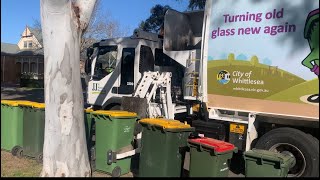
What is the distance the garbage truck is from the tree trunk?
2452mm

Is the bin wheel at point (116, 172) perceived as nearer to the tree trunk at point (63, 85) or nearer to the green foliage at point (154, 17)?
the tree trunk at point (63, 85)

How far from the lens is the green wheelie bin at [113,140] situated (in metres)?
6.38

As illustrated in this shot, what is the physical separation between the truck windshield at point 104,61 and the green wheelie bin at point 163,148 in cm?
398

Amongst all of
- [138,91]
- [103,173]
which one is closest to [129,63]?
[138,91]

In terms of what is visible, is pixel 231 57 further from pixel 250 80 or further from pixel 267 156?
pixel 267 156

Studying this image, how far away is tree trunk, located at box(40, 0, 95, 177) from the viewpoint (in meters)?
5.41

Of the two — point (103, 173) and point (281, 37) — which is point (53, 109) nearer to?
point (103, 173)

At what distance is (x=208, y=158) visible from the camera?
17.4 feet

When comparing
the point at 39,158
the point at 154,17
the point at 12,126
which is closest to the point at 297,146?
the point at 39,158

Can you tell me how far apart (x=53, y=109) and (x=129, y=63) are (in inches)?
155

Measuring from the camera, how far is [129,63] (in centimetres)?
927

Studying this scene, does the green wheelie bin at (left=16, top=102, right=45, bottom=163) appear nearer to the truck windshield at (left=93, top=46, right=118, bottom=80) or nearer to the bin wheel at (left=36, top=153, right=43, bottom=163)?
the bin wheel at (left=36, top=153, right=43, bottom=163)

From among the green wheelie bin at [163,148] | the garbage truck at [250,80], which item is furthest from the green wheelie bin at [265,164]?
the green wheelie bin at [163,148]

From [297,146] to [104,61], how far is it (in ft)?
18.2
